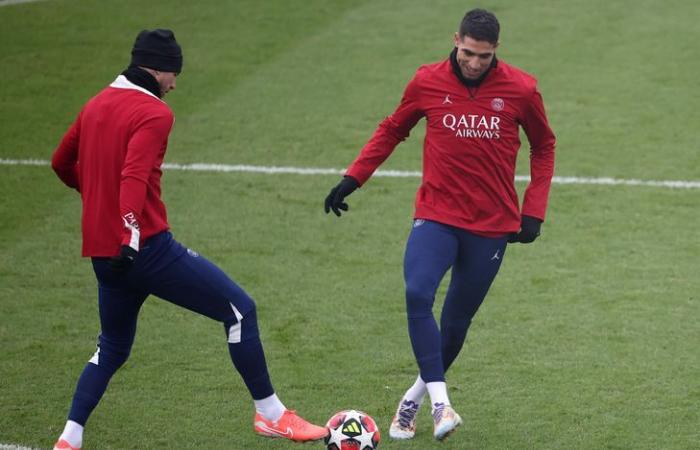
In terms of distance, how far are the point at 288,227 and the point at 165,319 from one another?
87.8 inches

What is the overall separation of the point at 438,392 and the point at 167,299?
1.51m

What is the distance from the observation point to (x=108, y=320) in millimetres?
6984

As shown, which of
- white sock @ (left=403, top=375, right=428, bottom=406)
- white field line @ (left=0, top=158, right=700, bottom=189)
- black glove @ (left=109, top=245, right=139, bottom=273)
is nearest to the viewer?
black glove @ (left=109, top=245, right=139, bottom=273)

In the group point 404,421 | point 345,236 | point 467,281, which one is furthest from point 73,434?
point 345,236

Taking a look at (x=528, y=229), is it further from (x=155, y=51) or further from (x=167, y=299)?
(x=155, y=51)

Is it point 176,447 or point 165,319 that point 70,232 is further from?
point 176,447

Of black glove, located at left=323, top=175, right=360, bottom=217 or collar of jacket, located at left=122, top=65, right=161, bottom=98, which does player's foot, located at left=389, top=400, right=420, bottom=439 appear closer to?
black glove, located at left=323, top=175, right=360, bottom=217

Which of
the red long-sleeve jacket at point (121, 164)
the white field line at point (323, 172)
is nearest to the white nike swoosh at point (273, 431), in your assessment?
the red long-sleeve jacket at point (121, 164)

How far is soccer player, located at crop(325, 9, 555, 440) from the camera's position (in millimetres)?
6949

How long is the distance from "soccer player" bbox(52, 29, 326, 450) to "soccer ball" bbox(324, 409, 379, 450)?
0.07m

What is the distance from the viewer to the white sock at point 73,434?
693 cm

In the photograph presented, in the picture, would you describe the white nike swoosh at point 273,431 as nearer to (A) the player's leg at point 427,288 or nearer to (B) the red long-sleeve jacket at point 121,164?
(A) the player's leg at point 427,288

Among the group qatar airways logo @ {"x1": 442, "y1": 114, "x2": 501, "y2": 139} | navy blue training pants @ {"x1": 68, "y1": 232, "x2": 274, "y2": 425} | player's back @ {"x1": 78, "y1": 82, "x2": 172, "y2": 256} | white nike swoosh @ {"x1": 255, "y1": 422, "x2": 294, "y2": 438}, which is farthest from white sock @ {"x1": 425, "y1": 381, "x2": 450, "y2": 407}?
player's back @ {"x1": 78, "y1": 82, "x2": 172, "y2": 256}

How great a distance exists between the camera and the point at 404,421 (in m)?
7.52
